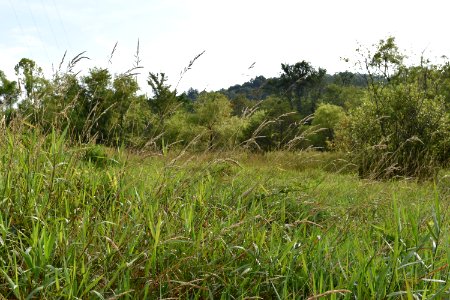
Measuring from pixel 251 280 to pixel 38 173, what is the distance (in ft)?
5.09

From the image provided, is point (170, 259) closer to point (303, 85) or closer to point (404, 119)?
point (404, 119)

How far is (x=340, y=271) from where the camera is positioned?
263cm

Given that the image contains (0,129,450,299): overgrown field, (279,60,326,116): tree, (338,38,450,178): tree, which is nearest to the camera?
(0,129,450,299): overgrown field

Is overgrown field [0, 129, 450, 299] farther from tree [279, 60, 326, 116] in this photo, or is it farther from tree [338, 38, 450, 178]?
tree [279, 60, 326, 116]

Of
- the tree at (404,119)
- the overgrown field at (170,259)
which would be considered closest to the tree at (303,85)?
the tree at (404,119)

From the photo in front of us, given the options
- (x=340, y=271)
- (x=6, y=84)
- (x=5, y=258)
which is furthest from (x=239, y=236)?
(x=6, y=84)

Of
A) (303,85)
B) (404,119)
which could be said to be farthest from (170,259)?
(303,85)

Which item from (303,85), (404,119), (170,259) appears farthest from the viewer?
(303,85)

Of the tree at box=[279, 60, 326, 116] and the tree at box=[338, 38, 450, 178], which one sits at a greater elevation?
the tree at box=[279, 60, 326, 116]

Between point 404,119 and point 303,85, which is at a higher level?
point 303,85

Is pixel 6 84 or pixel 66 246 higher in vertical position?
pixel 6 84

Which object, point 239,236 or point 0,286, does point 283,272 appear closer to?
point 239,236

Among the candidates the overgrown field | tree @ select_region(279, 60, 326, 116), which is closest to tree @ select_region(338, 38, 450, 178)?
the overgrown field

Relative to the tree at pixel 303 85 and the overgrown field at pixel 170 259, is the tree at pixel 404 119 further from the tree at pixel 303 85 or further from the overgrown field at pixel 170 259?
the tree at pixel 303 85
